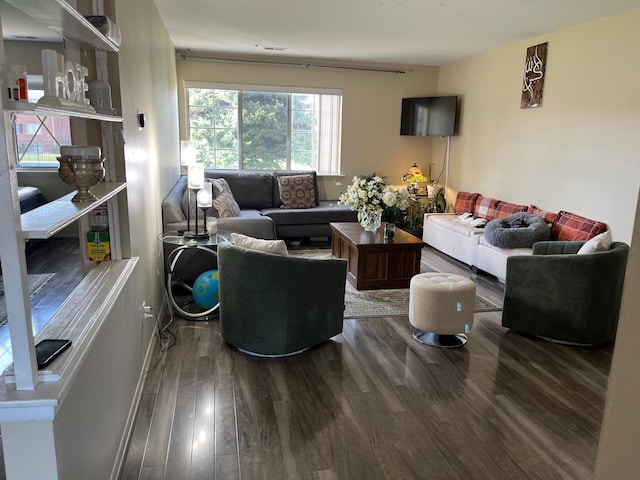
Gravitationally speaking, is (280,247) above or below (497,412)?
above

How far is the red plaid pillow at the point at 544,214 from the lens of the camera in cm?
479

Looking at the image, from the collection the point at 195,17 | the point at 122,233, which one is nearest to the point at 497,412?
the point at 122,233

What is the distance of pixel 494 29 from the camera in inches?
184

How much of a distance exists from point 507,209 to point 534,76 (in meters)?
1.45

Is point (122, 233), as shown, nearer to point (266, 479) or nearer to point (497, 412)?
point (266, 479)

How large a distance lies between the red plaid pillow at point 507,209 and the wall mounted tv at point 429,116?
1.51m

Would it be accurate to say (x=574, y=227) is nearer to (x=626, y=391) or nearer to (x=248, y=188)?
(x=248, y=188)

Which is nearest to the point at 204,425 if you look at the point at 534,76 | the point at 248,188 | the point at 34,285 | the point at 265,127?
the point at 34,285

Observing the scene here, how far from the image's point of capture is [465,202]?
6277 mm

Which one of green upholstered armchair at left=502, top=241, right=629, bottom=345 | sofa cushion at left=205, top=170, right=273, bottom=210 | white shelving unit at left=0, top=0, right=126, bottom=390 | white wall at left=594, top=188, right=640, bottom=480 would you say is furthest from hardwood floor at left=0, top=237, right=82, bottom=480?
sofa cushion at left=205, top=170, right=273, bottom=210

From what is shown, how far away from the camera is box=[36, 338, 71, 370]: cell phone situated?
136 centimetres

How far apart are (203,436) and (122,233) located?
1092 millimetres

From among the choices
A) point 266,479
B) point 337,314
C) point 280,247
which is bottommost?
point 266,479

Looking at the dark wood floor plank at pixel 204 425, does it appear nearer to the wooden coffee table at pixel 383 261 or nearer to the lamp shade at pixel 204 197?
the lamp shade at pixel 204 197
